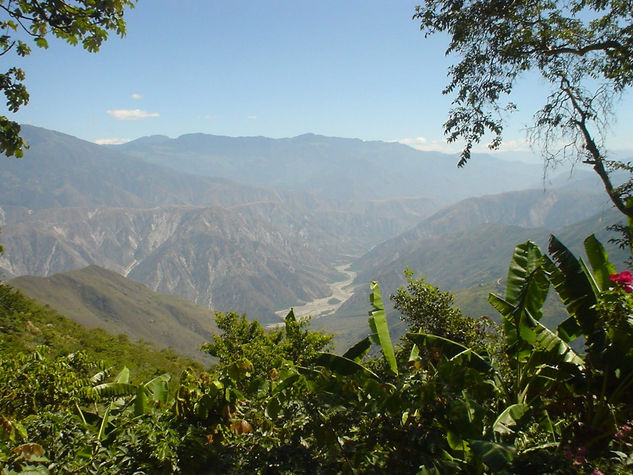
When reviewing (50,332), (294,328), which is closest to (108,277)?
(50,332)

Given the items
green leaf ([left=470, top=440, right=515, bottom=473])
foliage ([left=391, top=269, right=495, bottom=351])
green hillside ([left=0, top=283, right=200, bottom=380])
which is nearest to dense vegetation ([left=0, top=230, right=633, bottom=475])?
green leaf ([left=470, top=440, right=515, bottom=473])

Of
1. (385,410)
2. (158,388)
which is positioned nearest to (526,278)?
(385,410)

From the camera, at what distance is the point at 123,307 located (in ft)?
540

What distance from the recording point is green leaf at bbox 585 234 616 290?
7.79 meters

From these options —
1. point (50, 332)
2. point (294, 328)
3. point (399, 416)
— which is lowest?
point (50, 332)

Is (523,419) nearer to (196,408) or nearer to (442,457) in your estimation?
(442,457)

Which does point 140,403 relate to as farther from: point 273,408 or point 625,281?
point 625,281

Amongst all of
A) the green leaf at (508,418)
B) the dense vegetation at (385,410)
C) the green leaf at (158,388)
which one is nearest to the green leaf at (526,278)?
the dense vegetation at (385,410)

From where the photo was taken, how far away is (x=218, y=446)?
5.04m

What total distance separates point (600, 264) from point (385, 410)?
18.9 ft

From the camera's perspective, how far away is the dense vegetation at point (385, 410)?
4.43 meters

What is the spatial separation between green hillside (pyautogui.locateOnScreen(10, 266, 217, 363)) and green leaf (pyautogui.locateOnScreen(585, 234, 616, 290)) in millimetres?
121794

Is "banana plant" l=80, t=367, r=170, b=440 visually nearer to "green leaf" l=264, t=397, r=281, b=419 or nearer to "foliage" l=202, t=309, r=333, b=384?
"foliage" l=202, t=309, r=333, b=384

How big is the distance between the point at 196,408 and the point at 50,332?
30165 mm
